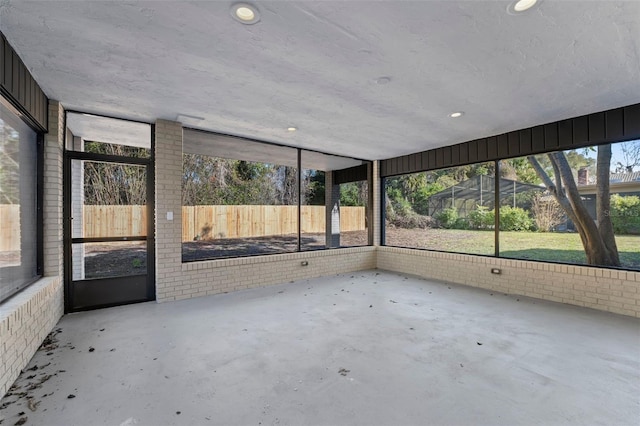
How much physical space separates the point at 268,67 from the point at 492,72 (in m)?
2.10

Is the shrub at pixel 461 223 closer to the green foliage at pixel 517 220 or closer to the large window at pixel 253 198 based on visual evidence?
the green foliage at pixel 517 220

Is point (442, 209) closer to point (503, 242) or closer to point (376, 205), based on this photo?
point (503, 242)

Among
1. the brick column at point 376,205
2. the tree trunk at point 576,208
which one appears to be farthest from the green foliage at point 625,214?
the brick column at point 376,205

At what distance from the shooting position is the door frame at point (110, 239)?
3.72 m

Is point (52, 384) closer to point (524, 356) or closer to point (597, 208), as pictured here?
point (524, 356)

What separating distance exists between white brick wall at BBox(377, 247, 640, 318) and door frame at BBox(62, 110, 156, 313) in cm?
480

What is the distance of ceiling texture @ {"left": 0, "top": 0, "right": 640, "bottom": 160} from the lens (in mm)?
1920

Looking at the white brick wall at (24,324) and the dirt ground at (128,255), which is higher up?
the dirt ground at (128,255)

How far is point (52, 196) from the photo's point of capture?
3.39 metres

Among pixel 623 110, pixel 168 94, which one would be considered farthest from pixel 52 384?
pixel 623 110

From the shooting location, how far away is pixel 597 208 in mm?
4961

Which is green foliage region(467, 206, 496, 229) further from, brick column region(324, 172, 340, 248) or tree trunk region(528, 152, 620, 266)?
brick column region(324, 172, 340, 248)

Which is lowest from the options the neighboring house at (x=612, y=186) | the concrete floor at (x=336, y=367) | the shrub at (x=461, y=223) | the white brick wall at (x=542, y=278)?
the concrete floor at (x=336, y=367)

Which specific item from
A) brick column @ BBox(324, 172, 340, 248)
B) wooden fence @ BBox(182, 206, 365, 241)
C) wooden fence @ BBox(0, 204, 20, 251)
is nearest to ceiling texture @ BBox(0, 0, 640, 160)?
wooden fence @ BBox(0, 204, 20, 251)
